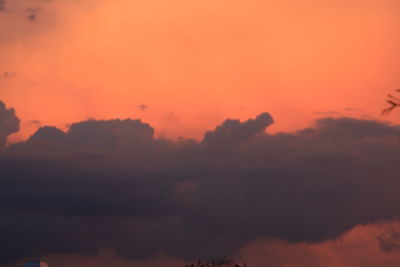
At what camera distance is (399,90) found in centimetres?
3005

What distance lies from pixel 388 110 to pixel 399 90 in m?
0.81

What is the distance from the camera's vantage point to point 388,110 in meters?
30.3
